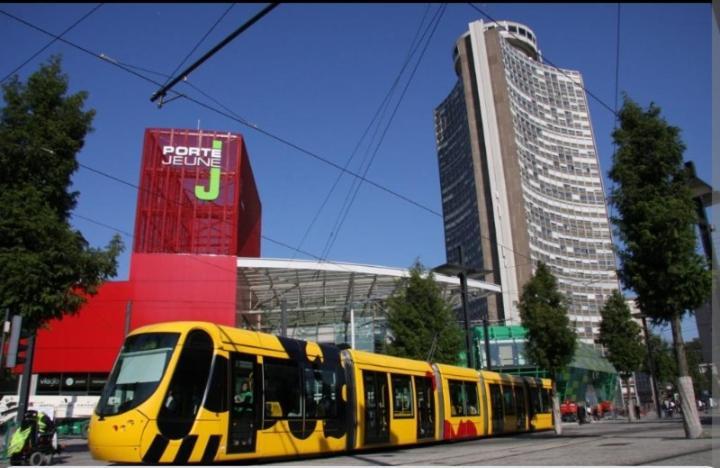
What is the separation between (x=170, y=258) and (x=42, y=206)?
21.2 metres

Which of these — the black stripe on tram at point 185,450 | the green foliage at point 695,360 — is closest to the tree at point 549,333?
the black stripe on tram at point 185,450

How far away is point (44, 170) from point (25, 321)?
13.4 ft

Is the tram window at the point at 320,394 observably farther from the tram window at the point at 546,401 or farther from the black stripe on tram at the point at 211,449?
the tram window at the point at 546,401

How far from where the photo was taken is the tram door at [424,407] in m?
Result: 16.8

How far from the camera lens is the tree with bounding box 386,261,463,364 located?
27125 millimetres

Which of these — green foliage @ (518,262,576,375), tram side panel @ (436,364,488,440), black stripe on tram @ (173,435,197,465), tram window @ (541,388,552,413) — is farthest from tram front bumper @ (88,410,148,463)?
tram window @ (541,388,552,413)

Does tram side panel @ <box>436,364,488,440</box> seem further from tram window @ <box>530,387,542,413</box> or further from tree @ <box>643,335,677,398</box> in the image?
tree @ <box>643,335,677,398</box>

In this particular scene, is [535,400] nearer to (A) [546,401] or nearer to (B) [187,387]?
(A) [546,401]

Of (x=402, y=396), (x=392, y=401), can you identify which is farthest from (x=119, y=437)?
(x=402, y=396)

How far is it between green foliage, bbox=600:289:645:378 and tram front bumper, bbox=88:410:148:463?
35380 millimetres

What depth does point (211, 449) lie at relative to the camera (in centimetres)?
1033

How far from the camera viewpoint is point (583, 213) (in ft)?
338

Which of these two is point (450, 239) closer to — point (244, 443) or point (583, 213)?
point (583, 213)

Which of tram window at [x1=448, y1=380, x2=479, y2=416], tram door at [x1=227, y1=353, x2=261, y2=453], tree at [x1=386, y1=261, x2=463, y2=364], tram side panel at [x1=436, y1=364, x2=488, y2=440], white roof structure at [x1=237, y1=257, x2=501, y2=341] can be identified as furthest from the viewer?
white roof structure at [x1=237, y1=257, x2=501, y2=341]
